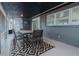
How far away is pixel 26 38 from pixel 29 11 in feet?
3.43

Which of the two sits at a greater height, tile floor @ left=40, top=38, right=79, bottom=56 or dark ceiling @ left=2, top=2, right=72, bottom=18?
dark ceiling @ left=2, top=2, right=72, bottom=18

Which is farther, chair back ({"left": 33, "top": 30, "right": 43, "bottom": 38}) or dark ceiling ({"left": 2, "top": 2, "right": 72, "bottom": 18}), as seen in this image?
chair back ({"left": 33, "top": 30, "right": 43, "bottom": 38})

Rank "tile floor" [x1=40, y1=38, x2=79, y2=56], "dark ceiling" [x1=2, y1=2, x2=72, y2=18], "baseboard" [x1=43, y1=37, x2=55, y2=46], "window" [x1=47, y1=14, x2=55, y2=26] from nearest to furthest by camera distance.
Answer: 1. "tile floor" [x1=40, y1=38, x2=79, y2=56]
2. "dark ceiling" [x1=2, y1=2, x2=72, y2=18]
3. "baseboard" [x1=43, y1=37, x2=55, y2=46]
4. "window" [x1=47, y1=14, x2=55, y2=26]

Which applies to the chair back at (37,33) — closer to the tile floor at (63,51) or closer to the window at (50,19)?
the tile floor at (63,51)

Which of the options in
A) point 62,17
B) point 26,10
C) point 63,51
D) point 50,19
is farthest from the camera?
point 50,19

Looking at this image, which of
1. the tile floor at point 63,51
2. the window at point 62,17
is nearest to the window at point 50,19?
the window at point 62,17

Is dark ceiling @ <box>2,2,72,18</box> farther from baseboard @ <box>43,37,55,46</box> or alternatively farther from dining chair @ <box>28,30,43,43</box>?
baseboard @ <box>43,37,55,46</box>

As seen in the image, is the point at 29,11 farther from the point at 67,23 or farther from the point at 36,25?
the point at 67,23

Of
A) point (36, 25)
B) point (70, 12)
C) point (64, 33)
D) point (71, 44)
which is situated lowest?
point (71, 44)

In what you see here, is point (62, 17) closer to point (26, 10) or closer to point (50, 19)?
point (50, 19)

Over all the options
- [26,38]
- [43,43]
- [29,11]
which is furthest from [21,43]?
[29,11]

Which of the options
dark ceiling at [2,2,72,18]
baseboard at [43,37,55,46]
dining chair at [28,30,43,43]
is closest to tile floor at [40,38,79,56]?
baseboard at [43,37,55,46]

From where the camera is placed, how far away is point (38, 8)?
4.08 metres

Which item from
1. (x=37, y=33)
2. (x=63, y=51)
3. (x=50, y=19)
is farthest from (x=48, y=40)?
(x=63, y=51)
